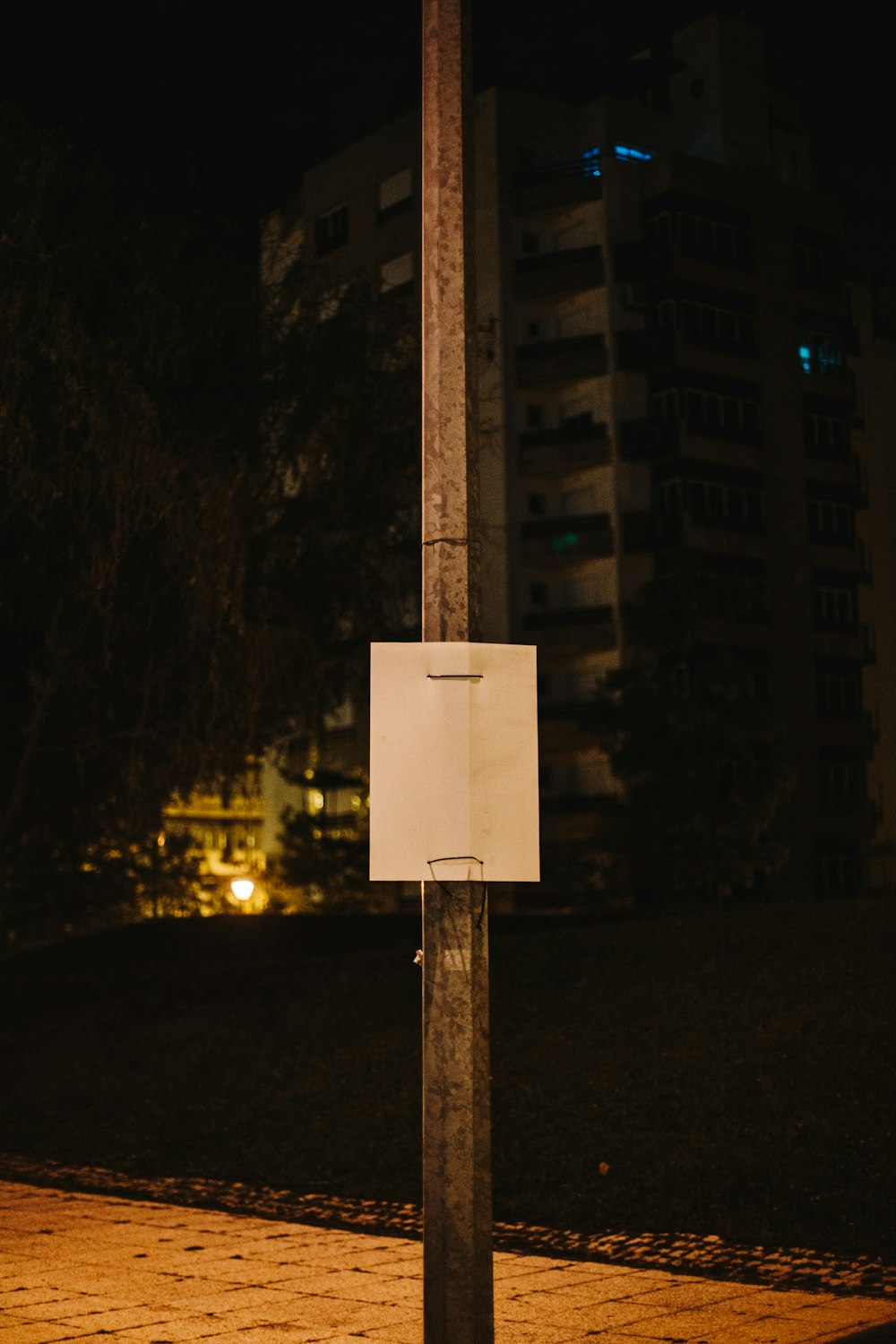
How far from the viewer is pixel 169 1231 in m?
9.97

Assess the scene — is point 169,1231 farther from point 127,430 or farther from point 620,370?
point 620,370

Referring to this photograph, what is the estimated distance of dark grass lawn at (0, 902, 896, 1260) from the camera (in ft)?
34.4

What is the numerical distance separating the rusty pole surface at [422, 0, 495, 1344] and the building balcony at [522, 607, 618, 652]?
163 feet

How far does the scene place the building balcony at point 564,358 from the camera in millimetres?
56781

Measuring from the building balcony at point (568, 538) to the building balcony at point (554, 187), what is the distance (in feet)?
35.7

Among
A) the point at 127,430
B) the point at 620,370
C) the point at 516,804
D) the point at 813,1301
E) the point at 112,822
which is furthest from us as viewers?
the point at 620,370

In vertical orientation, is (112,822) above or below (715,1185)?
above

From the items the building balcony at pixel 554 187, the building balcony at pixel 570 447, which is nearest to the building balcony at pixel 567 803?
the building balcony at pixel 570 447

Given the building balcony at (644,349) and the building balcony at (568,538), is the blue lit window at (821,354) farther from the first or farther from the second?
the building balcony at (568,538)

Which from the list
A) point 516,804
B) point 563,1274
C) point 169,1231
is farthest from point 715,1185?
point 516,804

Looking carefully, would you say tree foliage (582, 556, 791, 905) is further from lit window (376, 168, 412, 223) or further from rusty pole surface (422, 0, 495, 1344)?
rusty pole surface (422, 0, 495, 1344)

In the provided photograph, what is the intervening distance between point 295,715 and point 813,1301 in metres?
11.5

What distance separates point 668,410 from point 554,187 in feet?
28.3

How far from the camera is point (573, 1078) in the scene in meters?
13.0
